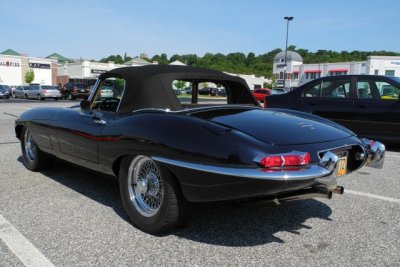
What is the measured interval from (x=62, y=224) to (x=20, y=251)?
1.79ft

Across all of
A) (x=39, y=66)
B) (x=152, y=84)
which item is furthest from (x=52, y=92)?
(x=39, y=66)

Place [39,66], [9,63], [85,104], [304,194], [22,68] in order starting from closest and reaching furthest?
[304,194], [85,104], [9,63], [22,68], [39,66]

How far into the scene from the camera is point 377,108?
711 centimetres

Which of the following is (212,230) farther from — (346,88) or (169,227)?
(346,88)

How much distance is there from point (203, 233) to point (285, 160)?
3.17 ft

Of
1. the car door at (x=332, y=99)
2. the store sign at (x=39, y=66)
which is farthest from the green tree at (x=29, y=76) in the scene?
the car door at (x=332, y=99)

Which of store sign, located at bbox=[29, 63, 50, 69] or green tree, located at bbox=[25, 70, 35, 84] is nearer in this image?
green tree, located at bbox=[25, 70, 35, 84]

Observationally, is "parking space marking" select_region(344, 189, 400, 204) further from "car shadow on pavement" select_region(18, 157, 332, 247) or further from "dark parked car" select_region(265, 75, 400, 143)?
"dark parked car" select_region(265, 75, 400, 143)

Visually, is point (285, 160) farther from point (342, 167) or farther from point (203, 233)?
point (203, 233)

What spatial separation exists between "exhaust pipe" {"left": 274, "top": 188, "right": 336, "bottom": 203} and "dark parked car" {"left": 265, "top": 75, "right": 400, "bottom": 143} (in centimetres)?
490

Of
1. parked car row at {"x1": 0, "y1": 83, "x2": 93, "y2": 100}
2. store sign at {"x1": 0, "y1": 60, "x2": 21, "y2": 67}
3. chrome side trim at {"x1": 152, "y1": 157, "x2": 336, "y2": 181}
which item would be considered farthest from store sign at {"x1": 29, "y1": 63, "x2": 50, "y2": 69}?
chrome side trim at {"x1": 152, "y1": 157, "x2": 336, "y2": 181}

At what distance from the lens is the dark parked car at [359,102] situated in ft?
23.1

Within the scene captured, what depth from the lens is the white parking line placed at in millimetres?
2605

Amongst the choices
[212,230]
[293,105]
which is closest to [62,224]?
[212,230]
